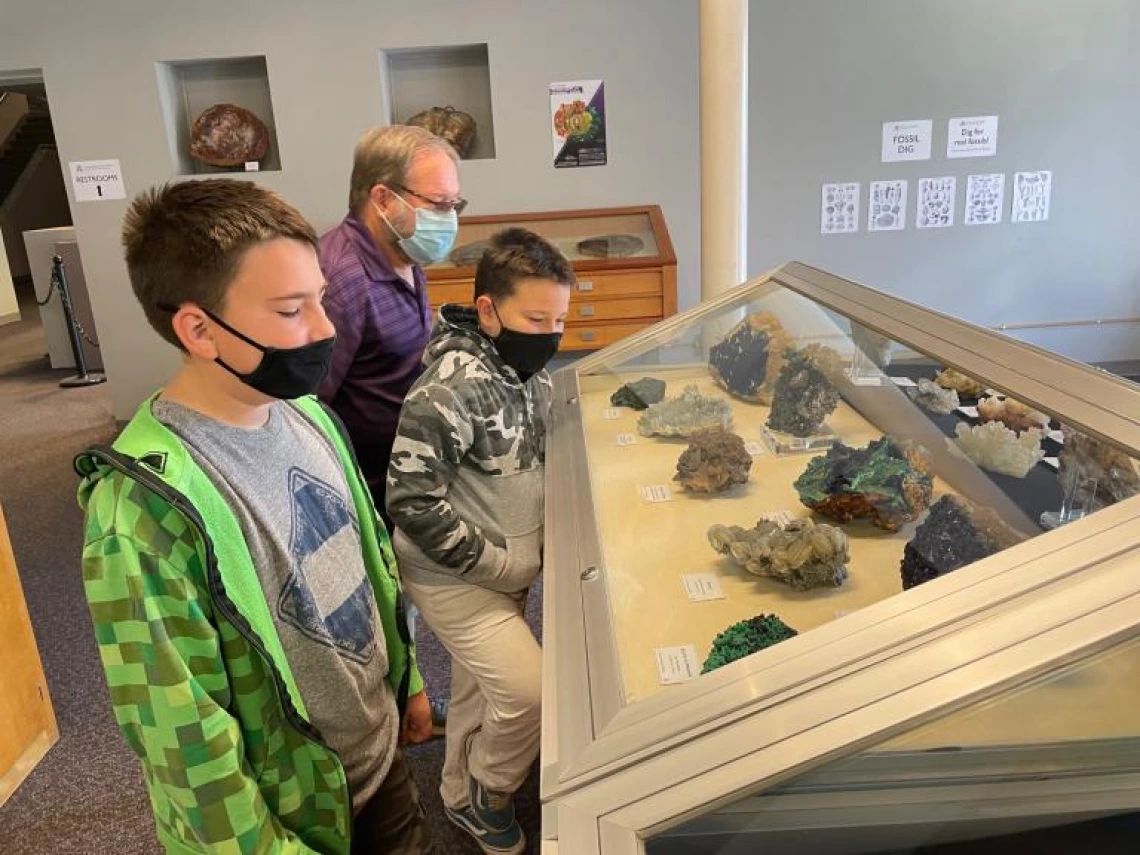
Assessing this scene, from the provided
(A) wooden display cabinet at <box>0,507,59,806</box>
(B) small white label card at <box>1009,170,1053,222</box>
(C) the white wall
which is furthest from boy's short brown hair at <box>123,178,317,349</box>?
(C) the white wall

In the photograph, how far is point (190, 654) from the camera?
1.00m

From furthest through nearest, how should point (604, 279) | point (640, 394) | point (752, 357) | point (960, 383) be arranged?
point (604, 279)
point (640, 394)
point (752, 357)
point (960, 383)

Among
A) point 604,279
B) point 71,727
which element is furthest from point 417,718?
point 604,279

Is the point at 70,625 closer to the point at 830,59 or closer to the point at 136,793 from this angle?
the point at 136,793

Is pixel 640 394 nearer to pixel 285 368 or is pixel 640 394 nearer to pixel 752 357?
pixel 752 357

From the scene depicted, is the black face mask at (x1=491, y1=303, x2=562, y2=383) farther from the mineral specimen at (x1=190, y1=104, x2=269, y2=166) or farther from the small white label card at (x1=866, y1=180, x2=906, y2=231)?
the mineral specimen at (x1=190, y1=104, x2=269, y2=166)

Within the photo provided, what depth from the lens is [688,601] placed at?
121cm

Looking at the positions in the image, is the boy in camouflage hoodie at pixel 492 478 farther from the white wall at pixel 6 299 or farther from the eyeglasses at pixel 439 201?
the white wall at pixel 6 299

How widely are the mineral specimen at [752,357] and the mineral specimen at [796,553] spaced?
627 mm

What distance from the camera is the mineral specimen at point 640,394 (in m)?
2.10

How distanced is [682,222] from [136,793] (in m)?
3.95

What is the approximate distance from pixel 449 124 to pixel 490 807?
4.09 metres

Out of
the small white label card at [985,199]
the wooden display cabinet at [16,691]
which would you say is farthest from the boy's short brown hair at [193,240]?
the small white label card at [985,199]

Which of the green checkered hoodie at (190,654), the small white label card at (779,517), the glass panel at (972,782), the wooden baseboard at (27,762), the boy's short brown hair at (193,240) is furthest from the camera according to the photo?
the wooden baseboard at (27,762)
